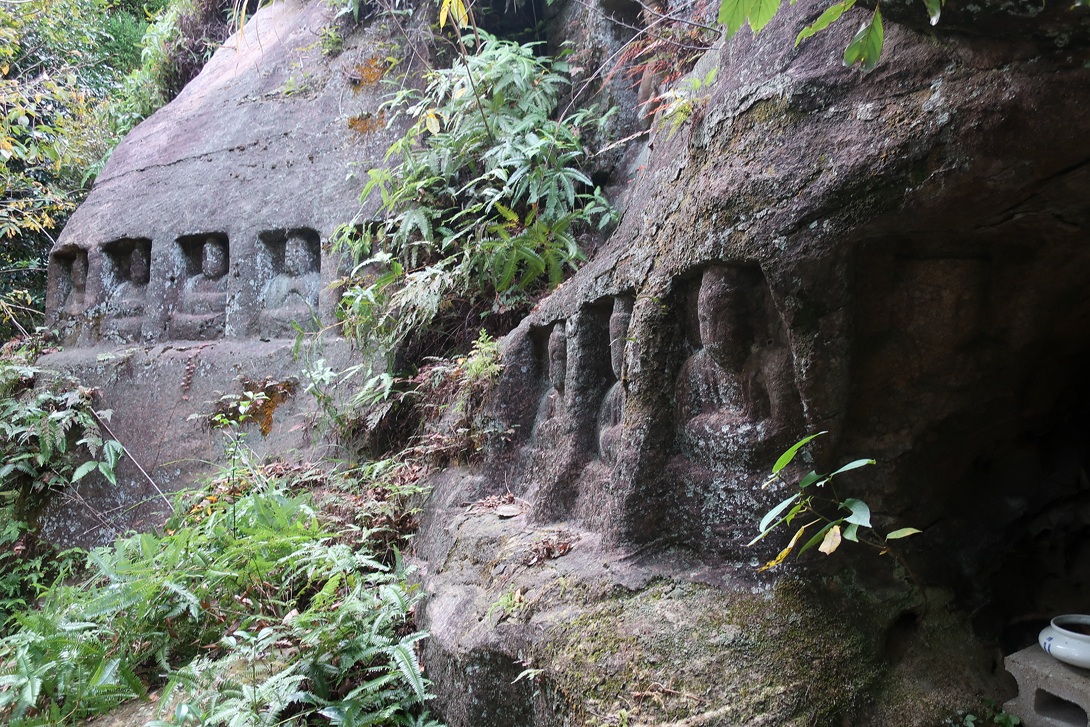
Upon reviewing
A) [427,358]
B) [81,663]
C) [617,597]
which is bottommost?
[81,663]

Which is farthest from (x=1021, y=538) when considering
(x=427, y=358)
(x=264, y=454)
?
(x=264, y=454)

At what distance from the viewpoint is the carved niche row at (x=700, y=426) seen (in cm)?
206

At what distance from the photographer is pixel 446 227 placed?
5133 millimetres

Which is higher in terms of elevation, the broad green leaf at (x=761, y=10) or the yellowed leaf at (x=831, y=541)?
the broad green leaf at (x=761, y=10)

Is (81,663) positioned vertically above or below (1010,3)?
below

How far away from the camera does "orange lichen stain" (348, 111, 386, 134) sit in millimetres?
6000

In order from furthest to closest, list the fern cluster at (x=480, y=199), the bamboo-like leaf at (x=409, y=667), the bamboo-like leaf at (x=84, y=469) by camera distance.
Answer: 1. the bamboo-like leaf at (x=84, y=469)
2. the fern cluster at (x=480, y=199)
3. the bamboo-like leaf at (x=409, y=667)

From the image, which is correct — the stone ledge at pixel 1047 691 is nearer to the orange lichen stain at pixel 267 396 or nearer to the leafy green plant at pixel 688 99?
the leafy green plant at pixel 688 99

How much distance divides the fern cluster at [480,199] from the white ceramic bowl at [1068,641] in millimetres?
2820

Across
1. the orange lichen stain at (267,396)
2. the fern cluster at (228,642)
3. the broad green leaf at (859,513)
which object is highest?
the broad green leaf at (859,513)

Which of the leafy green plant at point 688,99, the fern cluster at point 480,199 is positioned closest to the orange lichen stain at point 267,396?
the fern cluster at point 480,199

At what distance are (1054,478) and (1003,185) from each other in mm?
1234

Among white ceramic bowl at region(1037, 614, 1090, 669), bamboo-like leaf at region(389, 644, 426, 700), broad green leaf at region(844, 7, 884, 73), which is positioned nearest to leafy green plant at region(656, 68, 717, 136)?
broad green leaf at region(844, 7, 884, 73)

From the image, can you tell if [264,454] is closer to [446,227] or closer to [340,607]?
[446,227]
